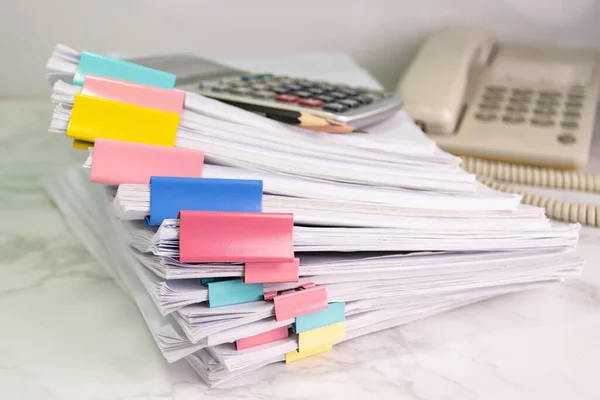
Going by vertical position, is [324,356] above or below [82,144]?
below

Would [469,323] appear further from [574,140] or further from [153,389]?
[574,140]

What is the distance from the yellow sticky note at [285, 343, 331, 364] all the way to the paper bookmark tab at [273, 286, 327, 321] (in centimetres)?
3

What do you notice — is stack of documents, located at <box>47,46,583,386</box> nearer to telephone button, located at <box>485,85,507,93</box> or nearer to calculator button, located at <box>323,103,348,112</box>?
calculator button, located at <box>323,103,348,112</box>

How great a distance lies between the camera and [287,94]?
0.57 meters

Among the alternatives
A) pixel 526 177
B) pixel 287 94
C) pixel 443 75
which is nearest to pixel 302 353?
pixel 287 94

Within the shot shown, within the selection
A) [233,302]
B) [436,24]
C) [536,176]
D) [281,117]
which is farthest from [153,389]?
[436,24]

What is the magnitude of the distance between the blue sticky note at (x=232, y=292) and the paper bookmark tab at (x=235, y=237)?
0.02 m

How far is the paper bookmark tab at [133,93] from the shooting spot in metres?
0.44

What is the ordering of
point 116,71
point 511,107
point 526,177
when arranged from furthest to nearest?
point 511,107, point 526,177, point 116,71

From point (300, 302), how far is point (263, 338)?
A: 1.3 inches

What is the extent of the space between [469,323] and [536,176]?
272 millimetres

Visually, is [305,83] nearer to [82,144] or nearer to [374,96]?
[374,96]

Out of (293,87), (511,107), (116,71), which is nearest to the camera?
(116,71)

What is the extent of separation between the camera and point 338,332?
17.2 inches
